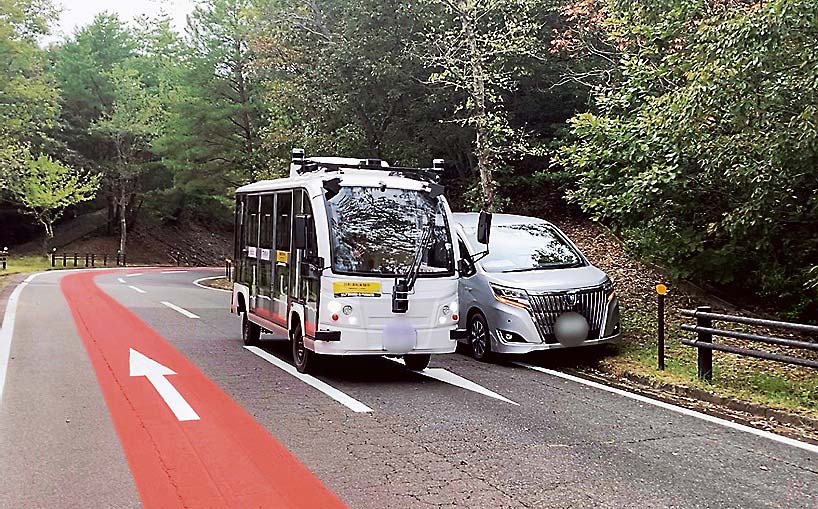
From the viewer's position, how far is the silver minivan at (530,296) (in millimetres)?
11453

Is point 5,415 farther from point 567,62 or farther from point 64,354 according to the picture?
point 567,62

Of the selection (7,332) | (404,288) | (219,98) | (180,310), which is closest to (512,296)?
(404,288)

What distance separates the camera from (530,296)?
1146cm

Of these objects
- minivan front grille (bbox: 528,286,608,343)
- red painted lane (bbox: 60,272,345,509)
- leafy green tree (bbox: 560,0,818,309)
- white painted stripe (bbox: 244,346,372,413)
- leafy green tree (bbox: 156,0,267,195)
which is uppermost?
leafy green tree (bbox: 156,0,267,195)

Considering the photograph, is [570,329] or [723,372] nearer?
[723,372]

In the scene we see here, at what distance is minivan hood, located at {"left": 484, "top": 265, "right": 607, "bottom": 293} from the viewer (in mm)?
11617

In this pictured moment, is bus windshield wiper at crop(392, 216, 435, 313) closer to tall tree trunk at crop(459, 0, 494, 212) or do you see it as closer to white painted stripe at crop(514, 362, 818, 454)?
white painted stripe at crop(514, 362, 818, 454)

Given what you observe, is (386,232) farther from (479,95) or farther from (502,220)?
(479,95)

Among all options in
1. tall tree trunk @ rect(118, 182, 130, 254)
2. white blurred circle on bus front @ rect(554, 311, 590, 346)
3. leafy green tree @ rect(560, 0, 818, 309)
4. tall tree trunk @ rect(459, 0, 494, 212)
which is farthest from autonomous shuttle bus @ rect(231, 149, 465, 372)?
tall tree trunk @ rect(118, 182, 130, 254)

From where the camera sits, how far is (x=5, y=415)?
8.28 m

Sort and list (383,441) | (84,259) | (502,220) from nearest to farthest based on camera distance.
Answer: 1. (383,441)
2. (502,220)
3. (84,259)

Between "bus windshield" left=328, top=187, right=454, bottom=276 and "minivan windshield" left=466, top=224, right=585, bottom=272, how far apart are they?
2086mm

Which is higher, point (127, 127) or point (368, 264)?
point (127, 127)

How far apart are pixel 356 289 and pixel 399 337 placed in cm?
79
